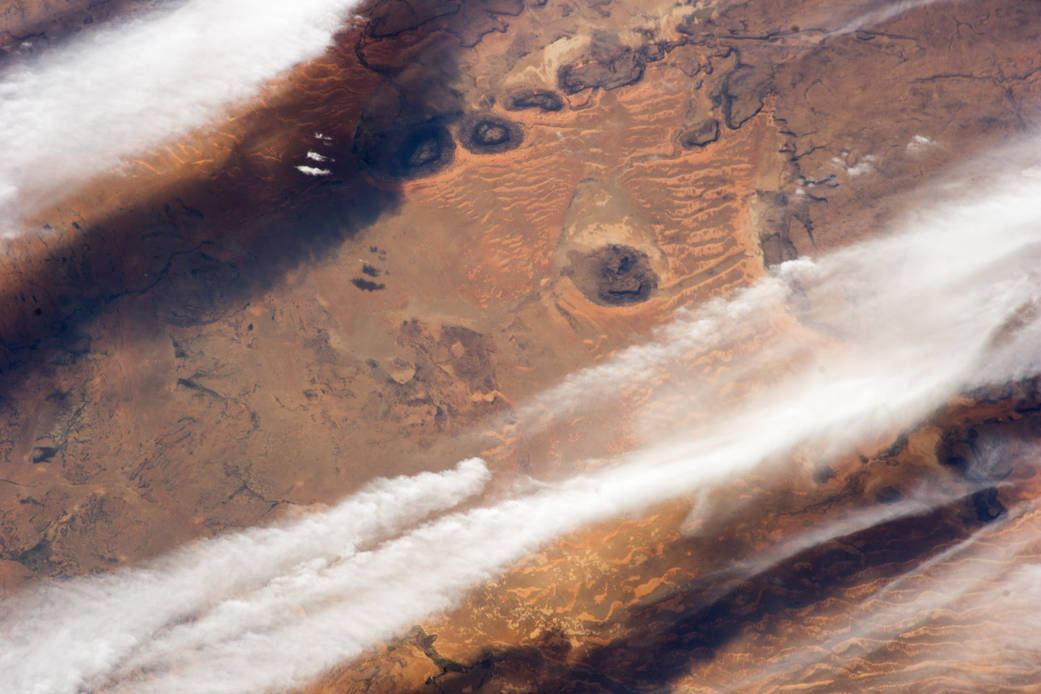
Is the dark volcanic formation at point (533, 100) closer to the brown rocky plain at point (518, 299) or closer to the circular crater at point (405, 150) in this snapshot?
the brown rocky plain at point (518, 299)

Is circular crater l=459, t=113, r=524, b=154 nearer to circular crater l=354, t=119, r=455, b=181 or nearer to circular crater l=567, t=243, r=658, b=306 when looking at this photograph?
circular crater l=354, t=119, r=455, b=181

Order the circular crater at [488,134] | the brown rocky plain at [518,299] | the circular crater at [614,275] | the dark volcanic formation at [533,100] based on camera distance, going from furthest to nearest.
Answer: the dark volcanic formation at [533,100]
the circular crater at [488,134]
the circular crater at [614,275]
the brown rocky plain at [518,299]

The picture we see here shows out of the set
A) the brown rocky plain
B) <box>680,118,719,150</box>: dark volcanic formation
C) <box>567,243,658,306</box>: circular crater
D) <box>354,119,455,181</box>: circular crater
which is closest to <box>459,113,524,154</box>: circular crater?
the brown rocky plain

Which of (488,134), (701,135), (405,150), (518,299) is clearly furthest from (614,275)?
(405,150)

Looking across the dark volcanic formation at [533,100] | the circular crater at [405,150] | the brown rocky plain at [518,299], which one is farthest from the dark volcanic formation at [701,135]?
the circular crater at [405,150]

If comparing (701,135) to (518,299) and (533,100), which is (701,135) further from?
(518,299)
